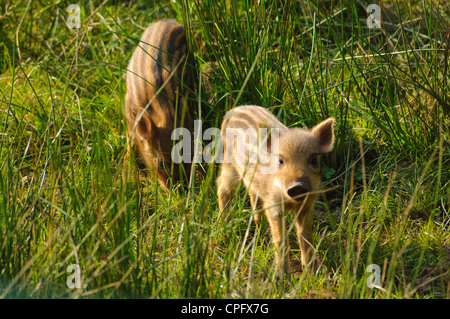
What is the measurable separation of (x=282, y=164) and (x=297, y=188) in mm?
276

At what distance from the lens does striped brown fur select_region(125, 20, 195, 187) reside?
15.5ft

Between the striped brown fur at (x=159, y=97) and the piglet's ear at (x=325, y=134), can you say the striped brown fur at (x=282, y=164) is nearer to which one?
the piglet's ear at (x=325, y=134)

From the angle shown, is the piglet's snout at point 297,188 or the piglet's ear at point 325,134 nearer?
the piglet's snout at point 297,188

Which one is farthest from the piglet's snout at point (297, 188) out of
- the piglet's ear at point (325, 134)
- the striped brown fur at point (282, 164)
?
the piglet's ear at point (325, 134)

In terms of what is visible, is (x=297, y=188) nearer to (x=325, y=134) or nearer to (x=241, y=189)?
(x=325, y=134)

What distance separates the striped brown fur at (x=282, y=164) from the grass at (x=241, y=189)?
16 cm

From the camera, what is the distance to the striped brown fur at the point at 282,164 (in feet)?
11.1

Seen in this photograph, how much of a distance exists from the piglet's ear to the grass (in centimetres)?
25

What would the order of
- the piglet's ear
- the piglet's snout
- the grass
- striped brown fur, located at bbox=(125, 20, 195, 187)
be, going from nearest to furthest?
the grass < the piglet's snout < the piglet's ear < striped brown fur, located at bbox=(125, 20, 195, 187)

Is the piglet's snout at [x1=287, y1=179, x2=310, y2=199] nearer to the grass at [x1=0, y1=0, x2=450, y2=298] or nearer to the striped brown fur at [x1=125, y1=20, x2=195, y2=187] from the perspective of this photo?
the grass at [x1=0, y1=0, x2=450, y2=298]

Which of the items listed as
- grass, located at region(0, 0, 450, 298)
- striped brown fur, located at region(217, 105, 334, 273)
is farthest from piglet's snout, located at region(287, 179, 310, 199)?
grass, located at region(0, 0, 450, 298)

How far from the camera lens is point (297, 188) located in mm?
3295
